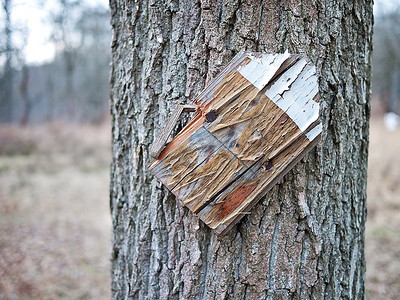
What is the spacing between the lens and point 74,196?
634cm

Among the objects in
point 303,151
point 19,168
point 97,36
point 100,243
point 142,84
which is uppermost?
point 97,36

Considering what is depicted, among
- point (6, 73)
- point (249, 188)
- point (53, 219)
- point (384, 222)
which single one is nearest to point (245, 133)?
point (249, 188)

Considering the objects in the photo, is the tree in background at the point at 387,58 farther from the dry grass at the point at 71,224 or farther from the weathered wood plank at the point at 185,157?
the weathered wood plank at the point at 185,157

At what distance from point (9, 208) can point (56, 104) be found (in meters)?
16.9

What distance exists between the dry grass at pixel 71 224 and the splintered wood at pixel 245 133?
2.69 meters

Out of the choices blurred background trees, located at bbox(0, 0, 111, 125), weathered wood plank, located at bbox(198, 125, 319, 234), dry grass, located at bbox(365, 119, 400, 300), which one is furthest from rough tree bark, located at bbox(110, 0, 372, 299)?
blurred background trees, located at bbox(0, 0, 111, 125)

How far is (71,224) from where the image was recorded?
16.2 feet

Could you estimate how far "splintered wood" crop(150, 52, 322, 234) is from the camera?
33.1 inches

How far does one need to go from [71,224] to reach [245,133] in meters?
4.86

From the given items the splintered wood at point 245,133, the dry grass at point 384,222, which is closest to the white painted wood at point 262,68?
the splintered wood at point 245,133

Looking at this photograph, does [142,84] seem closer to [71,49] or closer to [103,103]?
[71,49]

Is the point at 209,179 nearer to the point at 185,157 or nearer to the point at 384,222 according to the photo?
the point at 185,157

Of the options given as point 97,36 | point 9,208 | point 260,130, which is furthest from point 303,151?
point 97,36

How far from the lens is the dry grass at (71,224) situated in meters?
3.17
